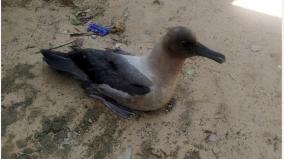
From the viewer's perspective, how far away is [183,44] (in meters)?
3.07

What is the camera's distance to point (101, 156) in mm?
3066

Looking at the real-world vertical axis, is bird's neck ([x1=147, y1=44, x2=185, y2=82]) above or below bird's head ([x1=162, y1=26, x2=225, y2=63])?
below

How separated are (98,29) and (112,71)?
871 millimetres

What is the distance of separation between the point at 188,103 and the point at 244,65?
71 cm

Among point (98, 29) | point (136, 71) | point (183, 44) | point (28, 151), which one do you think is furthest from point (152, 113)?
point (98, 29)

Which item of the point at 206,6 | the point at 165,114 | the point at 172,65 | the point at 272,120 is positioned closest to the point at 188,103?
the point at 165,114

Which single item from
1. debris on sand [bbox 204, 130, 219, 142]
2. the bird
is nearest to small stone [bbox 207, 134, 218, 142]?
debris on sand [bbox 204, 130, 219, 142]

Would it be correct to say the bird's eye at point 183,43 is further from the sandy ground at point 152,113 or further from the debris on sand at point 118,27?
the debris on sand at point 118,27

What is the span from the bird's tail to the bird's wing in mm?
40

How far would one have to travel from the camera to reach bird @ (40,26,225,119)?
10.2ft

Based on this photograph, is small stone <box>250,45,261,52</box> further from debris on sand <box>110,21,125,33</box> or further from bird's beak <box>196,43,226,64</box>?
debris on sand <box>110,21,125,33</box>

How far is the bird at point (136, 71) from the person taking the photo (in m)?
3.11

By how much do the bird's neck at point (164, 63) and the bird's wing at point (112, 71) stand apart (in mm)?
104

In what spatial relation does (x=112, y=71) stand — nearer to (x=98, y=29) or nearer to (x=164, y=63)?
(x=164, y=63)
